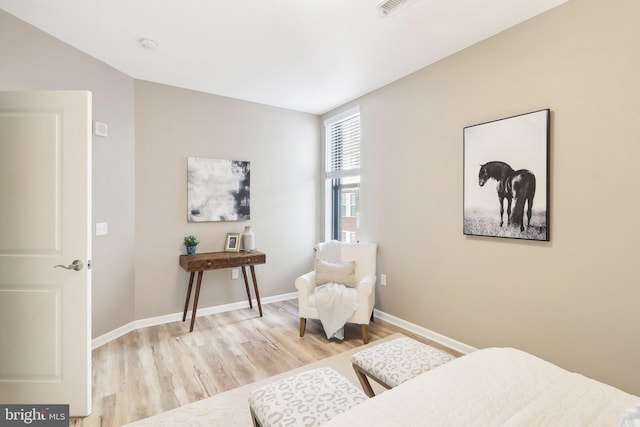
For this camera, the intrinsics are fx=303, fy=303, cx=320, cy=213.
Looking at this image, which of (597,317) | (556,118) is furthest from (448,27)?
(597,317)

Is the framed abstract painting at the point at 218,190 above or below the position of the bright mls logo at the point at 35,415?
above

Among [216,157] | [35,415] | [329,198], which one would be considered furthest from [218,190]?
[35,415]

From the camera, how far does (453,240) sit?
2.76 meters

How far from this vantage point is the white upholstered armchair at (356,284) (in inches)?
116

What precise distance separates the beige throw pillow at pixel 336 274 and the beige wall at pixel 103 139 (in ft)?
6.62

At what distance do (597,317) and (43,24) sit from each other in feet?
14.4

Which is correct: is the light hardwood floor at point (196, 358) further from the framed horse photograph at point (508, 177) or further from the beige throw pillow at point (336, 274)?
the framed horse photograph at point (508, 177)

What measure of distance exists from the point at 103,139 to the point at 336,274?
2659mm

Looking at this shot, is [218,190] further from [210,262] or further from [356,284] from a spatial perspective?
[356,284]

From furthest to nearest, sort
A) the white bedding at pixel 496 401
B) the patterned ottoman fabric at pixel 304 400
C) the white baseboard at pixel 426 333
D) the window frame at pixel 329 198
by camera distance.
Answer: the window frame at pixel 329 198
the white baseboard at pixel 426 333
the patterned ottoman fabric at pixel 304 400
the white bedding at pixel 496 401

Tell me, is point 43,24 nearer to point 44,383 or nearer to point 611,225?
point 44,383

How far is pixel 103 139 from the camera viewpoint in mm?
2895

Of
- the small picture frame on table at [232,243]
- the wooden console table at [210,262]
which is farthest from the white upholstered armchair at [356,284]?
the small picture frame on table at [232,243]

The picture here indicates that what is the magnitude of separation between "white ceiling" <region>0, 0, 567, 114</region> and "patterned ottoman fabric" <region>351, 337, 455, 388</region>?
220 centimetres
